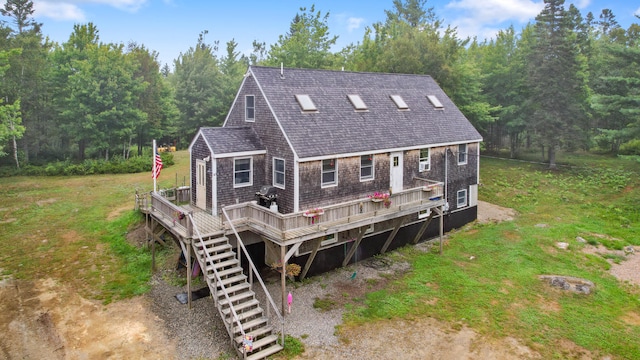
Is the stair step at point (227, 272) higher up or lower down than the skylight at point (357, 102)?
lower down

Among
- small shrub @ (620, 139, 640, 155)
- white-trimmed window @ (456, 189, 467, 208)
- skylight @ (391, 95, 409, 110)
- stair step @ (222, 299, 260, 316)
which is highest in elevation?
skylight @ (391, 95, 409, 110)

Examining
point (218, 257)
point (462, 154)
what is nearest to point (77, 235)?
point (218, 257)

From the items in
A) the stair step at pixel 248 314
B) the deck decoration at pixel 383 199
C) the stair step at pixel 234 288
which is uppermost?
the deck decoration at pixel 383 199

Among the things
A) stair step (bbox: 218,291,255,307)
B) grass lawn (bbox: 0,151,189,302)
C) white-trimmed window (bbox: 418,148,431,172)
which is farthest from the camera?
white-trimmed window (bbox: 418,148,431,172)

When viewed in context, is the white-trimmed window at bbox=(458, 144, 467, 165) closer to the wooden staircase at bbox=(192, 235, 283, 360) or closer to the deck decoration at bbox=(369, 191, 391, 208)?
the deck decoration at bbox=(369, 191, 391, 208)

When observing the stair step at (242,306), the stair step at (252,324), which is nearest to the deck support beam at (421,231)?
the stair step at (242,306)

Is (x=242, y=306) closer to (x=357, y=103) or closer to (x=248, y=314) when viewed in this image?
(x=248, y=314)

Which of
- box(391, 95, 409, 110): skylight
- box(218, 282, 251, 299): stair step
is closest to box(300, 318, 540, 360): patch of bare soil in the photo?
box(218, 282, 251, 299): stair step

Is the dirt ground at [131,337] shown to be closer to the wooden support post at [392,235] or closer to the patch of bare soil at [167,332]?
the patch of bare soil at [167,332]
